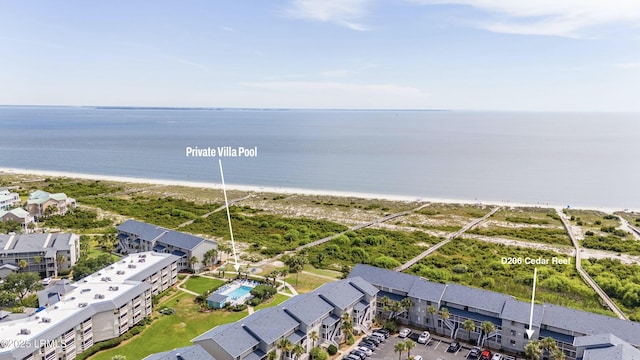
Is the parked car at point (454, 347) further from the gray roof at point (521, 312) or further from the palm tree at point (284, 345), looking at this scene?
Result: the palm tree at point (284, 345)

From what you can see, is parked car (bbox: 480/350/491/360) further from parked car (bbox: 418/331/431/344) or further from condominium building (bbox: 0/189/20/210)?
condominium building (bbox: 0/189/20/210)

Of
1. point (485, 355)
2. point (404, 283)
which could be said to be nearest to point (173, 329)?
point (404, 283)

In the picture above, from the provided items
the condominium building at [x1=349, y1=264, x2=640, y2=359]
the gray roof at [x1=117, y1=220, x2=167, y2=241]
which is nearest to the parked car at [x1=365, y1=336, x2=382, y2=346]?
the condominium building at [x1=349, y1=264, x2=640, y2=359]

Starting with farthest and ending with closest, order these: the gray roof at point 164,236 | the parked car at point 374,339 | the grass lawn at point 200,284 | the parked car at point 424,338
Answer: the gray roof at point 164,236 → the grass lawn at point 200,284 → the parked car at point 424,338 → the parked car at point 374,339

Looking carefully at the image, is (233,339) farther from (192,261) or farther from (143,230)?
(143,230)

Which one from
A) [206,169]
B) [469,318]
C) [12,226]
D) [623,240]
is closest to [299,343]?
[469,318]

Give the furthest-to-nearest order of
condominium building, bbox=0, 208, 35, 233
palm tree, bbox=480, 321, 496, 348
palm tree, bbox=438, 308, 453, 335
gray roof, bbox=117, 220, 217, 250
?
condominium building, bbox=0, 208, 35, 233, gray roof, bbox=117, 220, 217, 250, palm tree, bbox=438, 308, 453, 335, palm tree, bbox=480, 321, 496, 348

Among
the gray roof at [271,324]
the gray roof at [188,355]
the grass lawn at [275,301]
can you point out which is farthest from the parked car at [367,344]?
the gray roof at [188,355]
